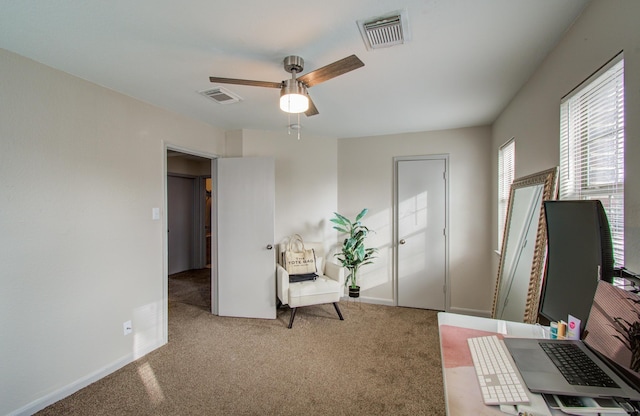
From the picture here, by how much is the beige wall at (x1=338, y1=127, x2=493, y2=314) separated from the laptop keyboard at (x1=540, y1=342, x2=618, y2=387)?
2701 mm

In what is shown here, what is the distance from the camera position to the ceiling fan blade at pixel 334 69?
4.86ft

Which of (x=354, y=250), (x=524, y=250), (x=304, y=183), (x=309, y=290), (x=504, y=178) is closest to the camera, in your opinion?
(x=524, y=250)

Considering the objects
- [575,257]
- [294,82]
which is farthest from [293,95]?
[575,257]

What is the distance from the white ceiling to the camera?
1.40m

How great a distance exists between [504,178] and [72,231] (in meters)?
4.06

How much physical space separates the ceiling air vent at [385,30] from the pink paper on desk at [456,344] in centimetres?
161

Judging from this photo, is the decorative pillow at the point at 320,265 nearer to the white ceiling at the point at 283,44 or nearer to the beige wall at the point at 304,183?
the beige wall at the point at 304,183

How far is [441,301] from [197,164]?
5.38 metres

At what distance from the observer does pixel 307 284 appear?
3.35 meters

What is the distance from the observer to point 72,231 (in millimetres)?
2109

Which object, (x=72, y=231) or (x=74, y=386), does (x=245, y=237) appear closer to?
(x=72, y=231)

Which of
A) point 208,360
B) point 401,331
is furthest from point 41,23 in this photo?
point 401,331

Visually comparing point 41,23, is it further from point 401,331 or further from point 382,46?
point 401,331

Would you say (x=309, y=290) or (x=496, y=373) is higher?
(x=496, y=373)
